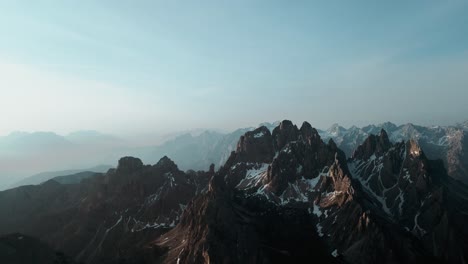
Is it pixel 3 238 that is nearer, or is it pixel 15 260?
pixel 15 260

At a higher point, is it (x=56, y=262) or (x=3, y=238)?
(x=3, y=238)
